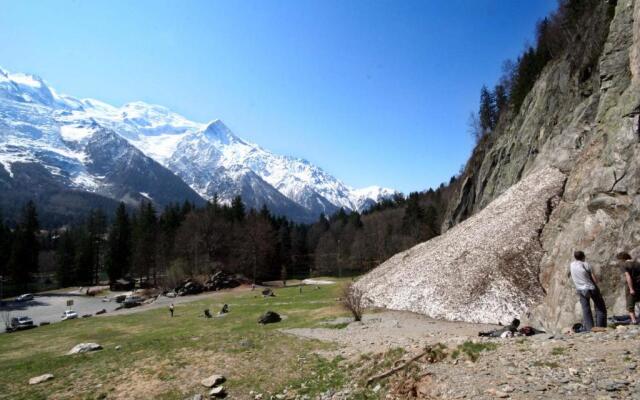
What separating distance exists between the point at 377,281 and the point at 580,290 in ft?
80.2

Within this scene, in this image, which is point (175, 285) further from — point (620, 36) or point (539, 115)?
point (620, 36)

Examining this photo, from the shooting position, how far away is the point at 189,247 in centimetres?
9069

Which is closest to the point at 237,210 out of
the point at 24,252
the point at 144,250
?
the point at 144,250

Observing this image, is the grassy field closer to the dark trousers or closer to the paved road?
the dark trousers

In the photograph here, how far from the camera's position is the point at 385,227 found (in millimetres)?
126750

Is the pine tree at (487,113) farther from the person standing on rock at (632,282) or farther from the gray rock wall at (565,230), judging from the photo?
the person standing on rock at (632,282)

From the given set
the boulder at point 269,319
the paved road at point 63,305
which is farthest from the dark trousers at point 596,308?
the paved road at point 63,305

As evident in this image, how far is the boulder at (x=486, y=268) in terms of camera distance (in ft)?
76.2

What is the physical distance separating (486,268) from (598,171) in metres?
9.43

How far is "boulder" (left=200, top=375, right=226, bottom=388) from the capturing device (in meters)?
16.3

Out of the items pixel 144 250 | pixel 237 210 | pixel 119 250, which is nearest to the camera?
pixel 144 250

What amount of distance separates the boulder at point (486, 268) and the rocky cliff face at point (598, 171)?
1027mm

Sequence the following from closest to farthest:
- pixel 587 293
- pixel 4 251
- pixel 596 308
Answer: pixel 596 308
pixel 587 293
pixel 4 251

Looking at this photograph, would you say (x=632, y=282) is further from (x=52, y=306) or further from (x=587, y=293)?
(x=52, y=306)
